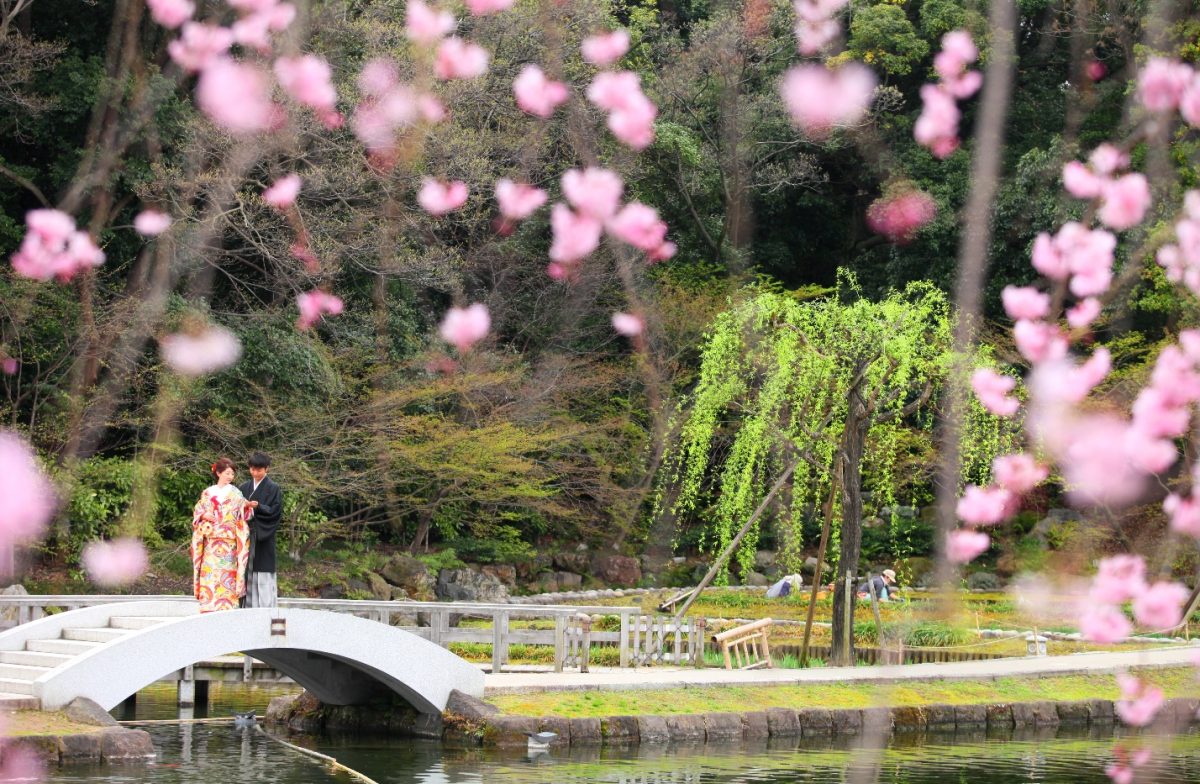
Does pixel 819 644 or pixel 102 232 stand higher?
pixel 102 232

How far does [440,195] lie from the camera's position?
74.7ft

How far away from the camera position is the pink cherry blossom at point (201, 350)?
19.3 m

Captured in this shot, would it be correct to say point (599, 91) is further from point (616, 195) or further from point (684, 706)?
point (684, 706)

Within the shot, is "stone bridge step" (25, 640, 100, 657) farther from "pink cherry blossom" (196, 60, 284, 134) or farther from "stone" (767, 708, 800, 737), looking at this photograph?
"pink cherry blossom" (196, 60, 284, 134)

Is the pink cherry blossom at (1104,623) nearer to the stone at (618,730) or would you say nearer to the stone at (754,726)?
the stone at (618,730)

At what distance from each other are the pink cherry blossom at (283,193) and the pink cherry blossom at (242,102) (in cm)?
77

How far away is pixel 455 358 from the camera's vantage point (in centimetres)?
2295

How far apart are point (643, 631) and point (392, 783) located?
5.54 m

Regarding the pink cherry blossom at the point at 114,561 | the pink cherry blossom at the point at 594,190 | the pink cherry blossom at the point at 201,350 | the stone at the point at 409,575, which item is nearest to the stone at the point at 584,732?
the pink cherry blossom at the point at 594,190

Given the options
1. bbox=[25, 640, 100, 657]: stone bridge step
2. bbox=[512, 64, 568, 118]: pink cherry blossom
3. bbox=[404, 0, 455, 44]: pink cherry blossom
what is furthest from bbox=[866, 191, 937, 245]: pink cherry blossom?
bbox=[25, 640, 100, 657]: stone bridge step

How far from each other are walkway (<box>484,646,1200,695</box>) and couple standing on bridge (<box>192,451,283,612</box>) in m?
2.00

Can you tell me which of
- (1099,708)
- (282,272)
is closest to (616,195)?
(282,272)

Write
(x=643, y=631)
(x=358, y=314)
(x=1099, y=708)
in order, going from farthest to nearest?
(x=358, y=314)
(x=643, y=631)
(x=1099, y=708)

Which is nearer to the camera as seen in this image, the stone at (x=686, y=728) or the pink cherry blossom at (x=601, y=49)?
the stone at (x=686, y=728)
